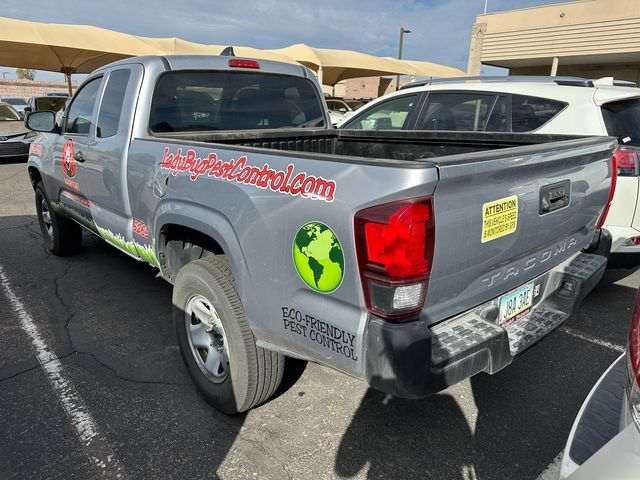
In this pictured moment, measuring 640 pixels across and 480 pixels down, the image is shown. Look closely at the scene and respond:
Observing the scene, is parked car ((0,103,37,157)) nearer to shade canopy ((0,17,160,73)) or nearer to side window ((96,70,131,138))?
shade canopy ((0,17,160,73))

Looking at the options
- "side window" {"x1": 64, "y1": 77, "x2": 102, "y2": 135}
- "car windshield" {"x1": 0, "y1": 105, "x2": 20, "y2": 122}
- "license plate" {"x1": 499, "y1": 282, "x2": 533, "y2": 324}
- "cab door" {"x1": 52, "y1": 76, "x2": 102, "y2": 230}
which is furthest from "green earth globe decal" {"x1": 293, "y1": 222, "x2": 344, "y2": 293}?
"car windshield" {"x1": 0, "y1": 105, "x2": 20, "y2": 122}

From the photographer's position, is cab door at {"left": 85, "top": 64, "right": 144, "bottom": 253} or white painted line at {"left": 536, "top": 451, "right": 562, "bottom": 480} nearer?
white painted line at {"left": 536, "top": 451, "right": 562, "bottom": 480}

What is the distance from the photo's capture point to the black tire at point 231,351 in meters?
2.32

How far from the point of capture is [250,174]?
83.4 inches

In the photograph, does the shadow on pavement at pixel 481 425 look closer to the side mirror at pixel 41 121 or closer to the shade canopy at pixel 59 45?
the side mirror at pixel 41 121

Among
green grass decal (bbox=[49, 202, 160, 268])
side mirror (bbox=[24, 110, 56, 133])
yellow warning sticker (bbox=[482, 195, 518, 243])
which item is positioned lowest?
green grass decal (bbox=[49, 202, 160, 268])

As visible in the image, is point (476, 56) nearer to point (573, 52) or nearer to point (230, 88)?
point (573, 52)

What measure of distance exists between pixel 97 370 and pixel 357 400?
170 centimetres

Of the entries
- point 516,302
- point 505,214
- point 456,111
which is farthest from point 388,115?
point 505,214

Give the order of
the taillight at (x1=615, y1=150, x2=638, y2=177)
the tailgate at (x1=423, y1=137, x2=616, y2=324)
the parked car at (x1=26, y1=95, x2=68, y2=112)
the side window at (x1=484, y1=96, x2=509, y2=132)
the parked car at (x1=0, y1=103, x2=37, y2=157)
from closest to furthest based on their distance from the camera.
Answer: the tailgate at (x1=423, y1=137, x2=616, y2=324), the taillight at (x1=615, y1=150, x2=638, y2=177), the side window at (x1=484, y1=96, x2=509, y2=132), the parked car at (x1=0, y1=103, x2=37, y2=157), the parked car at (x1=26, y1=95, x2=68, y2=112)

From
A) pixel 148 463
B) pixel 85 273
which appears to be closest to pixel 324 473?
pixel 148 463

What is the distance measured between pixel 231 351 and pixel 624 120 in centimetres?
379

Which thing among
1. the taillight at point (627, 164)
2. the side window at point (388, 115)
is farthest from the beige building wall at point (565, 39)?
the taillight at point (627, 164)

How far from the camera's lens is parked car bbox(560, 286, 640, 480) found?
1.13 meters
